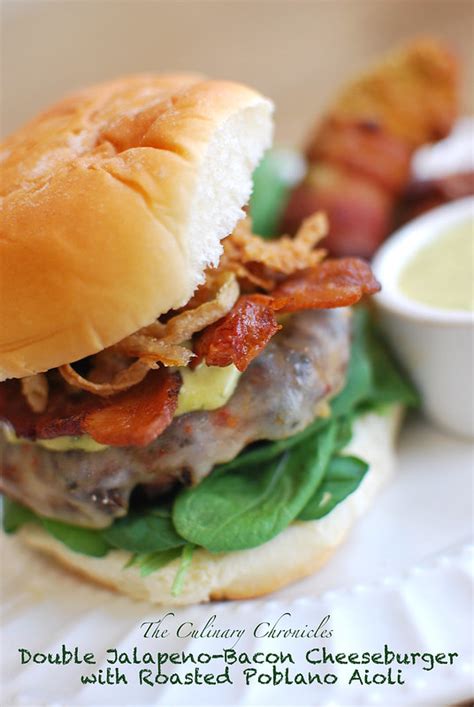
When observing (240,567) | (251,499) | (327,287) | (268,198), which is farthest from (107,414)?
(268,198)

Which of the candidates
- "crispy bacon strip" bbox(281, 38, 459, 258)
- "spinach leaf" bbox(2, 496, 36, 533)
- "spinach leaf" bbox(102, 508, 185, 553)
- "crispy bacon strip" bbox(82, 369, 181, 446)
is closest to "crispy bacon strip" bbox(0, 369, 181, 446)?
"crispy bacon strip" bbox(82, 369, 181, 446)

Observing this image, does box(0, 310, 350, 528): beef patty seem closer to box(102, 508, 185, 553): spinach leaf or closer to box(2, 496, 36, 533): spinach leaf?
box(102, 508, 185, 553): spinach leaf

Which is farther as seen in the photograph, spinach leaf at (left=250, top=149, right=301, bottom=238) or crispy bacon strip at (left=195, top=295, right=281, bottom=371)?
spinach leaf at (left=250, top=149, right=301, bottom=238)

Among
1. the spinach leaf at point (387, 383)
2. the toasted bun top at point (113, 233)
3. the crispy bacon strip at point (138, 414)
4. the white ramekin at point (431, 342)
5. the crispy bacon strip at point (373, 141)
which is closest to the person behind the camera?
the toasted bun top at point (113, 233)

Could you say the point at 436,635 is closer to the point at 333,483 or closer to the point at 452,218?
the point at 333,483

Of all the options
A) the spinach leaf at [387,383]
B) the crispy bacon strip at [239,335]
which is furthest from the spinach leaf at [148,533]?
the spinach leaf at [387,383]

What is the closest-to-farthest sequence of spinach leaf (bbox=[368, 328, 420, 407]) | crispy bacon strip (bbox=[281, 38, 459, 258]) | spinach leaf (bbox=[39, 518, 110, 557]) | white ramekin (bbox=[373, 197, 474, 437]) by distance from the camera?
spinach leaf (bbox=[39, 518, 110, 557]) < white ramekin (bbox=[373, 197, 474, 437]) < spinach leaf (bbox=[368, 328, 420, 407]) < crispy bacon strip (bbox=[281, 38, 459, 258])

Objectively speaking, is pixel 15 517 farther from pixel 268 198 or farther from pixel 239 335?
pixel 268 198

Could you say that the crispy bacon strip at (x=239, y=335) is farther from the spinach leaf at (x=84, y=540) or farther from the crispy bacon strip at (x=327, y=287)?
the spinach leaf at (x=84, y=540)
